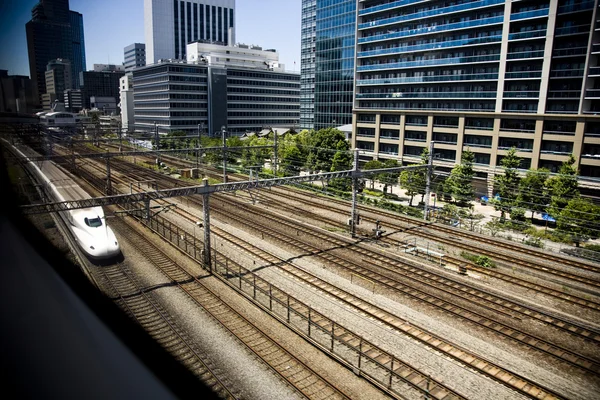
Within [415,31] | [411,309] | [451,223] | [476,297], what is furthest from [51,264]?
[415,31]

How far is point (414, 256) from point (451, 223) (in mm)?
8001

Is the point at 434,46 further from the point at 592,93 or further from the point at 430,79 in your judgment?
the point at 592,93

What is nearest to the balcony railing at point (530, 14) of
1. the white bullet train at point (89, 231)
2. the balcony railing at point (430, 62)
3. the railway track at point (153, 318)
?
the balcony railing at point (430, 62)

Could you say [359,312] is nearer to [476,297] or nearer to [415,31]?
[476,297]

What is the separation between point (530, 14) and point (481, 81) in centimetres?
652

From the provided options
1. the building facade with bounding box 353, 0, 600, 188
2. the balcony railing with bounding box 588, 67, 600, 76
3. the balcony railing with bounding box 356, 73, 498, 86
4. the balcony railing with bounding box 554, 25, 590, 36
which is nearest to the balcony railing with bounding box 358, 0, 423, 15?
the building facade with bounding box 353, 0, 600, 188

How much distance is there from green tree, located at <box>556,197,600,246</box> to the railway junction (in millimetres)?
4356

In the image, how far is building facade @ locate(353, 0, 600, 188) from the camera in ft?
105

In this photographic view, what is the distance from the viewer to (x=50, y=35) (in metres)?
4.25

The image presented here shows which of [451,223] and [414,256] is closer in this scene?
[414,256]

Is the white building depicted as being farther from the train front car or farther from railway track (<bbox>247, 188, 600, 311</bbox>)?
railway track (<bbox>247, 188, 600, 311</bbox>)

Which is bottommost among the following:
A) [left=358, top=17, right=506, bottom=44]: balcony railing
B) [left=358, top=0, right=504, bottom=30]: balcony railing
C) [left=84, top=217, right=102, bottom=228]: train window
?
[left=84, top=217, right=102, bottom=228]: train window

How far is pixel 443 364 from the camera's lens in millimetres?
10617

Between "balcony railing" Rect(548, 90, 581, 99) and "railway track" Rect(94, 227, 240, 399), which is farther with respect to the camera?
"balcony railing" Rect(548, 90, 581, 99)
